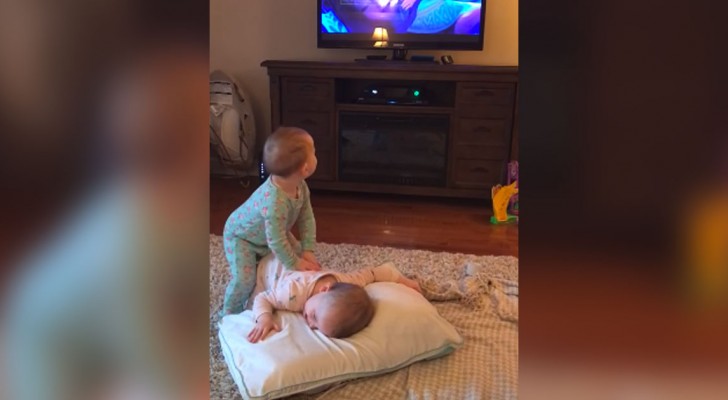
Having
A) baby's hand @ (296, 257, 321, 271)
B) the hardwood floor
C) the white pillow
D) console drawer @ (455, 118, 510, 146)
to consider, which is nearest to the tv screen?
console drawer @ (455, 118, 510, 146)

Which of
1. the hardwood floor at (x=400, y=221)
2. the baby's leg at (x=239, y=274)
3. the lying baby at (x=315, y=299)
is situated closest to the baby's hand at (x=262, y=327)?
the lying baby at (x=315, y=299)

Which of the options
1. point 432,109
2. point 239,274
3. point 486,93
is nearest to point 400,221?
point 432,109

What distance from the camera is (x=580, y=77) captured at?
27 cm

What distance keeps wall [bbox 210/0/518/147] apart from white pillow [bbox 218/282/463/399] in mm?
2248

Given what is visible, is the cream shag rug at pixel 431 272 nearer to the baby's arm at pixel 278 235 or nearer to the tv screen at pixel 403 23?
the baby's arm at pixel 278 235

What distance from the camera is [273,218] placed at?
179 centimetres

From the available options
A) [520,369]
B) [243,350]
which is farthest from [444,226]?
[520,369]

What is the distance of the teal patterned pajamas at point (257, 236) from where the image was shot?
5.88ft

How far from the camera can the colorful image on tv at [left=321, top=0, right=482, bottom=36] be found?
11.0 ft

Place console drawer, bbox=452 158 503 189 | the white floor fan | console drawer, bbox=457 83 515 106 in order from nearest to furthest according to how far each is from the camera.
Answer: console drawer, bbox=457 83 515 106 < console drawer, bbox=452 158 503 189 < the white floor fan

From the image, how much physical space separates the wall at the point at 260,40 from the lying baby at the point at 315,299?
2.12 metres

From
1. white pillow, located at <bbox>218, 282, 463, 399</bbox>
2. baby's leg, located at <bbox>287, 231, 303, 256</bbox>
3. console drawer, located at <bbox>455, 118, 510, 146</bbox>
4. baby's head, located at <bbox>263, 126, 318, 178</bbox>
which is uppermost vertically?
console drawer, located at <bbox>455, 118, 510, 146</bbox>

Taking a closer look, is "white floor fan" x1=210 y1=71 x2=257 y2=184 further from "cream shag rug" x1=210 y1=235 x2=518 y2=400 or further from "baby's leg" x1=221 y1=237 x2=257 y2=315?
"baby's leg" x1=221 y1=237 x2=257 y2=315

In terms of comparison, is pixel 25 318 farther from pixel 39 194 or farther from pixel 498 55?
pixel 498 55
